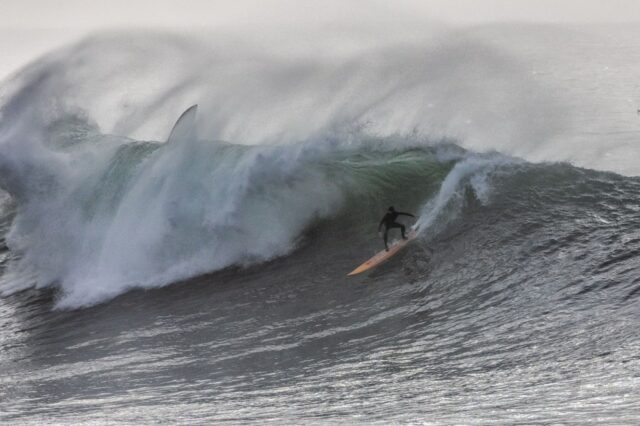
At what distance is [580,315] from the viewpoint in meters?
10.6

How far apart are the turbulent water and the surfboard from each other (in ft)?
0.61

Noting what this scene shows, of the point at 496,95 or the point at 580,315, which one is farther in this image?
the point at 496,95

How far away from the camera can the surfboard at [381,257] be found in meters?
13.9

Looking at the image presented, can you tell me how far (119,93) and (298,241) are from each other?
8427 mm

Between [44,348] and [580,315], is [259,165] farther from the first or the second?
[580,315]

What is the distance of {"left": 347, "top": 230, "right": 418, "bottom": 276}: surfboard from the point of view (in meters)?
13.9

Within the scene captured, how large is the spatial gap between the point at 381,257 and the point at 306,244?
1665mm

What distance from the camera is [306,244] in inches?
599

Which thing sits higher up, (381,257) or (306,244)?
(306,244)

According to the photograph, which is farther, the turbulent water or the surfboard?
the surfboard

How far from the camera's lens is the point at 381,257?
14.1 metres

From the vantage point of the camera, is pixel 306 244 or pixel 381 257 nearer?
pixel 381 257

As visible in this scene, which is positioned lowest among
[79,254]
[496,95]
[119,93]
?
[79,254]

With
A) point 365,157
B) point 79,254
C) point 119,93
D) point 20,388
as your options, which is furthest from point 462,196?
point 119,93
